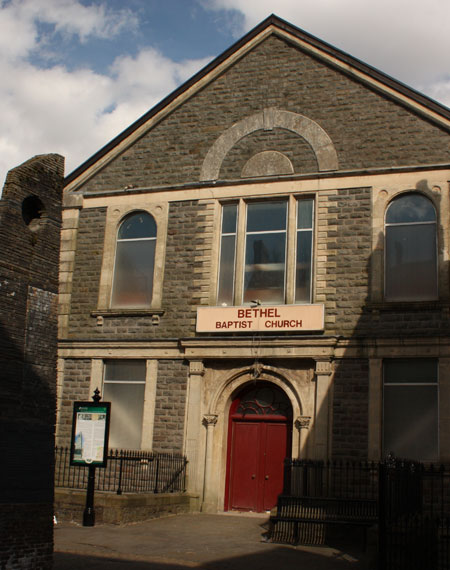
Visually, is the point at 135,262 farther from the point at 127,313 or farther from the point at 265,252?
the point at 265,252

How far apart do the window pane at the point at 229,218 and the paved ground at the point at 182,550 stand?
706 cm

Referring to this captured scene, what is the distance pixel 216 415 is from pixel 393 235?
5687 mm

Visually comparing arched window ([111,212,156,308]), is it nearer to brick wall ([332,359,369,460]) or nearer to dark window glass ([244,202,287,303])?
dark window glass ([244,202,287,303])

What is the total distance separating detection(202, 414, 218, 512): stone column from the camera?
17250mm

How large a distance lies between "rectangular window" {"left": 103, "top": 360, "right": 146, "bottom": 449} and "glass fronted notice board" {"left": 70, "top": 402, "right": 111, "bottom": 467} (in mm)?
3294

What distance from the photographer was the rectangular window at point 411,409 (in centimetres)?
1627

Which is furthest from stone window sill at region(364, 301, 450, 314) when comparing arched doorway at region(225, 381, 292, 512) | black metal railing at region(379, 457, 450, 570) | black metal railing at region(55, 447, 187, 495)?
black metal railing at region(379, 457, 450, 570)

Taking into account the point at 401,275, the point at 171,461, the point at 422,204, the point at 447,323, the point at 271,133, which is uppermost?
the point at 271,133

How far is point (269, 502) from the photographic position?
1741 cm

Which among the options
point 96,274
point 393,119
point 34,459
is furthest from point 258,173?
point 34,459

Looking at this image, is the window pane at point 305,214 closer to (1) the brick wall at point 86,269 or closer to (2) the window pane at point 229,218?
(2) the window pane at point 229,218

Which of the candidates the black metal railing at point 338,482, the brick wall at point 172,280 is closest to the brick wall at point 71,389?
the brick wall at point 172,280

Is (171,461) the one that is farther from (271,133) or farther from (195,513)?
(271,133)

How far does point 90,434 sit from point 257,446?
4.40 m
